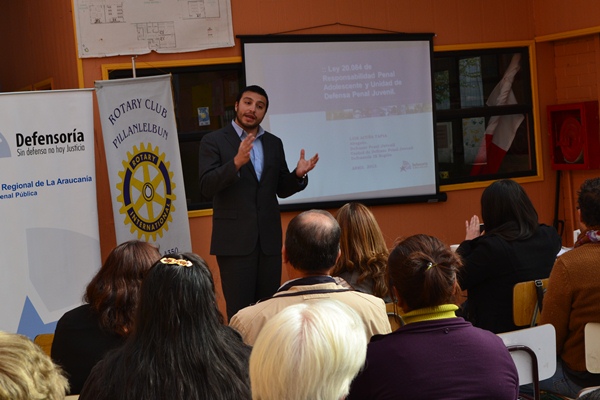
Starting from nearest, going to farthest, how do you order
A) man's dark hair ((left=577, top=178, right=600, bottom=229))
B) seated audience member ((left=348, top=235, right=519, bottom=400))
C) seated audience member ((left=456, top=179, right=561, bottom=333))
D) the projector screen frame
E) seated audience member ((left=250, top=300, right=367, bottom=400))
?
seated audience member ((left=250, top=300, right=367, bottom=400))
seated audience member ((left=348, top=235, right=519, bottom=400))
man's dark hair ((left=577, top=178, right=600, bottom=229))
seated audience member ((left=456, top=179, right=561, bottom=333))
the projector screen frame

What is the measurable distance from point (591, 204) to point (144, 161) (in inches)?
119

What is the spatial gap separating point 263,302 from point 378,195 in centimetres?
401

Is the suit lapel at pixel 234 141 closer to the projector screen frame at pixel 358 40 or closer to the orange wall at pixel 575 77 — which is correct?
the projector screen frame at pixel 358 40

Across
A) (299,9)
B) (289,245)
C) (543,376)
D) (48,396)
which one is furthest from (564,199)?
(48,396)

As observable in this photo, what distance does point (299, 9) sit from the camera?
6465mm

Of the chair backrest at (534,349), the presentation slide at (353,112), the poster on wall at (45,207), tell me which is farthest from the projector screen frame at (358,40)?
the chair backrest at (534,349)

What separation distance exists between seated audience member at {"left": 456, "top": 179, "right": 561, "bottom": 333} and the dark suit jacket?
1515mm

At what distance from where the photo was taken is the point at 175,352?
6.82ft

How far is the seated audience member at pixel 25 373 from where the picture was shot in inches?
63.6

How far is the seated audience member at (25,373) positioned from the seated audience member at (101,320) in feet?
3.58

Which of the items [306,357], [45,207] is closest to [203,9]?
[45,207]

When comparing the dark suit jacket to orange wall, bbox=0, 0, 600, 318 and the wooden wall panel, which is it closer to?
orange wall, bbox=0, 0, 600, 318

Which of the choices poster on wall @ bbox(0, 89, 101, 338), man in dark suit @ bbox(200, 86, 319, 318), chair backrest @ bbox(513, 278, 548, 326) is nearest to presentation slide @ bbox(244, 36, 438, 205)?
man in dark suit @ bbox(200, 86, 319, 318)

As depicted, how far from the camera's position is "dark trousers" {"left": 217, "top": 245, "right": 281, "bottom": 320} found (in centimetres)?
514
